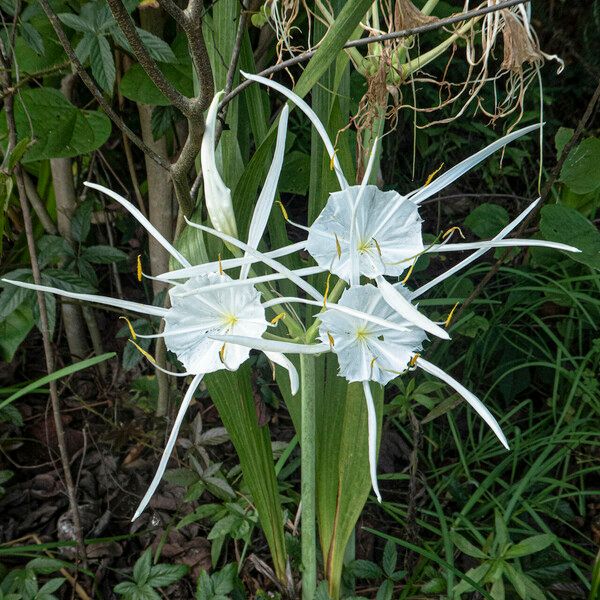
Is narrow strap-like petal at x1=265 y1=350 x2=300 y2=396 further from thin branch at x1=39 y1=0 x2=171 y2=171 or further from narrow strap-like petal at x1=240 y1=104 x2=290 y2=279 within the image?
thin branch at x1=39 y1=0 x2=171 y2=171

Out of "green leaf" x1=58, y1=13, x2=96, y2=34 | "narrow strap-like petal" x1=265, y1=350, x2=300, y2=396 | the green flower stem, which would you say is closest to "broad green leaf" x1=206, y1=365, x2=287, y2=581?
the green flower stem

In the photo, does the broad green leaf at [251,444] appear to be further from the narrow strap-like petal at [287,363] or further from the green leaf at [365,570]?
the narrow strap-like petal at [287,363]

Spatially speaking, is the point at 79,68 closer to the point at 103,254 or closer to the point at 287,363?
the point at 287,363

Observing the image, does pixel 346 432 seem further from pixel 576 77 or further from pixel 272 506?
pixel 576 77

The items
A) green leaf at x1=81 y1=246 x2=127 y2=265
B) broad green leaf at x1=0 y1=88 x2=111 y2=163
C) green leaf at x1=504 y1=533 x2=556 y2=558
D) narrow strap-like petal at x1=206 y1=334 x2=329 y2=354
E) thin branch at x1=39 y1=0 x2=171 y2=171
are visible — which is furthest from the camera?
green leaf at x1=81 y1=246 x2=127 y2=265

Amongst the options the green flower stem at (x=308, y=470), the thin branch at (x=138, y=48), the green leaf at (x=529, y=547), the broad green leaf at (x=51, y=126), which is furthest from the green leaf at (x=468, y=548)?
the broad green leaf at (x=51, y=126)

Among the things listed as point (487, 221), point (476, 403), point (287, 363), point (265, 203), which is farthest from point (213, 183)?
point (487, 221)

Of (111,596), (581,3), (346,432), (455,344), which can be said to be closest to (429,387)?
(346,432)
